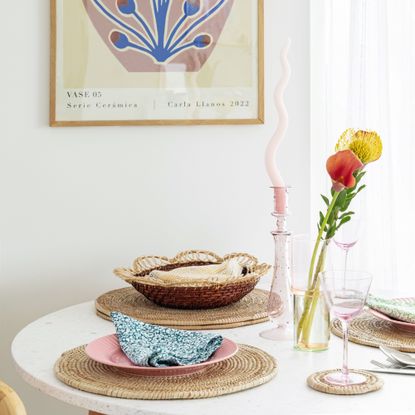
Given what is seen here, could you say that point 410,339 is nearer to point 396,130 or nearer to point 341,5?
point 396,130

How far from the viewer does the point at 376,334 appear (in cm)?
166

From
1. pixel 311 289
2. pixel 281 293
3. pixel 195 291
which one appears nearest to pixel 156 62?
pixel 195 291

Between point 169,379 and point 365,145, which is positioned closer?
A: point 169,379

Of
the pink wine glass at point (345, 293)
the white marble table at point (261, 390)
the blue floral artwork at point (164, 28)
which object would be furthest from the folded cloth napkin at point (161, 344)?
the blue floral artwork at point (164, 28)

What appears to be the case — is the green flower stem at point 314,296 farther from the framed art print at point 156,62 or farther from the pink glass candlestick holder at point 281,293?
the framed art print at point 156,62

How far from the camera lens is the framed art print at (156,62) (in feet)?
7.97

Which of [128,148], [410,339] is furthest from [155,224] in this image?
[410,339]

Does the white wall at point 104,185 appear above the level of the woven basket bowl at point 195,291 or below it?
above

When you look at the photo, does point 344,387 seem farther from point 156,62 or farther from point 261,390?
point 156,62

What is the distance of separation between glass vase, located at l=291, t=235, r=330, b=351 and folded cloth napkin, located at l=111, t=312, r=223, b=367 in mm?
189

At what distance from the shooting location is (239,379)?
1358mm

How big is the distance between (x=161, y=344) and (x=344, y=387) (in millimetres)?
375

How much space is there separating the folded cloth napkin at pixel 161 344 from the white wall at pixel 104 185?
0.93m

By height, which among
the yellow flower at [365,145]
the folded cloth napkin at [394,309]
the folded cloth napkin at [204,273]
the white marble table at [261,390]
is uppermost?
the yellow flower at [365,145]
